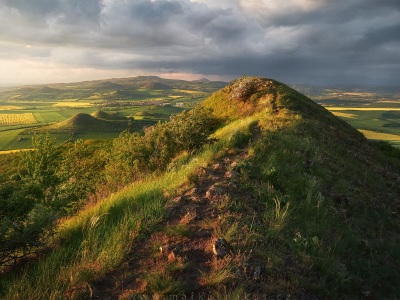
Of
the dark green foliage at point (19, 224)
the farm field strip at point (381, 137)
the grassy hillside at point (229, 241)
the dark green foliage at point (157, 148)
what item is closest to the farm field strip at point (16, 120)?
the dark green foliage at point (157, 148)

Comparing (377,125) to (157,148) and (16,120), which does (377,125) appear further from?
(16,120)

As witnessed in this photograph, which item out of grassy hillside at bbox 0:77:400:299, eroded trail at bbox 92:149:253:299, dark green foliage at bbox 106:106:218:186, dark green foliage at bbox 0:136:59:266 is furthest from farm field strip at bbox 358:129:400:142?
dark green foliage at bbox 0:136:59:266

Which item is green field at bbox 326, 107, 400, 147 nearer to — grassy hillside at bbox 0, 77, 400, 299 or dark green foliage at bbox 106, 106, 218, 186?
dark green foliage at bbox 106, 106, 218, 186

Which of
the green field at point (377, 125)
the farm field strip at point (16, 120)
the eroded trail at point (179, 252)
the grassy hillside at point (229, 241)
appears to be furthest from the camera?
the farm field strip at point (16, 120)

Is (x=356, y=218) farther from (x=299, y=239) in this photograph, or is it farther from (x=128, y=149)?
(x=128, y=149)

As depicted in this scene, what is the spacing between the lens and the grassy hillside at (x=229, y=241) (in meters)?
4.19

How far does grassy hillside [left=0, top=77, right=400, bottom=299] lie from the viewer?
419cm

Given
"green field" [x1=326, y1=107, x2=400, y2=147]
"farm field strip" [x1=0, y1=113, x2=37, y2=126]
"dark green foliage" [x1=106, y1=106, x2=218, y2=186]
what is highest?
"dark green foliage" [x1=106, y1=106, x2=218, y2=186]

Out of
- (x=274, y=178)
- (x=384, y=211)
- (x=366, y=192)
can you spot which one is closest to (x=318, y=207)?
(x=274, y=178)

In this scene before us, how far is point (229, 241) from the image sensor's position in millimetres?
5055

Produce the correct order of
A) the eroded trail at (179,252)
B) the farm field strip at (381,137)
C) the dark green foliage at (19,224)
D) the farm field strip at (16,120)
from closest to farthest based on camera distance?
the eroded trail at (179,252) → the dark green foliage at (19,224) → the farm field strip at (381,137) → the farm field strip at (16,120)

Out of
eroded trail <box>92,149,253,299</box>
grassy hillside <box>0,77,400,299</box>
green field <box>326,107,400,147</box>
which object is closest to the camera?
eroded trail <box>92,149,253,299</box>

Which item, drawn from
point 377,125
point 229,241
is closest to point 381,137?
point 377,125

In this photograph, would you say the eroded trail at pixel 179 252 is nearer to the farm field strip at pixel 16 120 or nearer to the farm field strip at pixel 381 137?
the farm field strip at pixel 381 137
